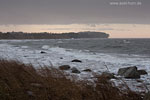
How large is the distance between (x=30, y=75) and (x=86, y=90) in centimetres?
240

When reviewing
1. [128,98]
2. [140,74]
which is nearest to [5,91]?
[128,98]

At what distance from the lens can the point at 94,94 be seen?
4.29 metres

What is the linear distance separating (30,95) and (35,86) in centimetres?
57

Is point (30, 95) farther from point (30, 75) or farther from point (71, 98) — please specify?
point (30, 75)

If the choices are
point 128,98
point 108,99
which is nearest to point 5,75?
point 108,99

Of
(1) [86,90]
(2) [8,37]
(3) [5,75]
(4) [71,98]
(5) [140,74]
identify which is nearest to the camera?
(4) [71,98]

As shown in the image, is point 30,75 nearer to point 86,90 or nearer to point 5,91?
point 5,91

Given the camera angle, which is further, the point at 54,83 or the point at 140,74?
the point at 140,74

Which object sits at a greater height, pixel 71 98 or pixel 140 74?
pixel 71 98

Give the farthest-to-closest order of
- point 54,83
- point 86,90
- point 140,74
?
point 140,74
point 54,83
point 86,90

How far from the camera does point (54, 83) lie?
4.88 meters

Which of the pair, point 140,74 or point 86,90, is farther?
point 140,74

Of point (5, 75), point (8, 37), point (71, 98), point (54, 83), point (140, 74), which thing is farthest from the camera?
point (8, 37)

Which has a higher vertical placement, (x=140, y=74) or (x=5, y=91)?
(x=5, y=91)
